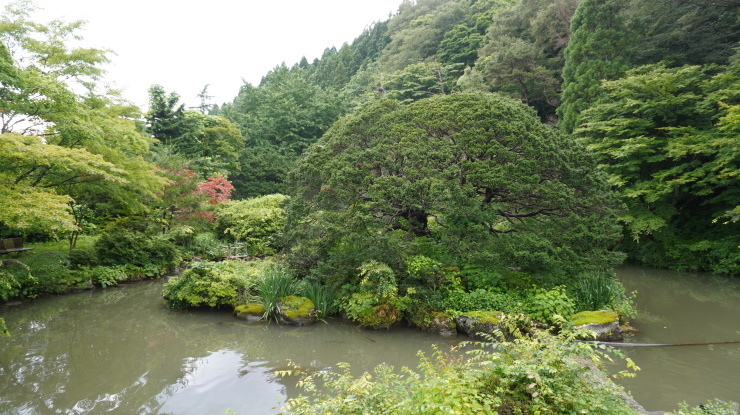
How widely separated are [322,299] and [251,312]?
1.48 metres

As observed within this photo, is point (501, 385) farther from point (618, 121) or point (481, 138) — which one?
point (618, 121)

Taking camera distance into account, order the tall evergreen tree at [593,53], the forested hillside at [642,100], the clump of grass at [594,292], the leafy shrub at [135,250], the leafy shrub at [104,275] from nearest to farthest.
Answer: the clump of grass at [594,292] → the leafy shrub at [104,275] → the forested hillside at [642,100] → the leafy shrub at [135,250] → the tall evergreen tree at [593,53]

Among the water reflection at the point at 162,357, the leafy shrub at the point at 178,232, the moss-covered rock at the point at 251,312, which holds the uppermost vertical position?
the leafy shrub at the point at 178,232

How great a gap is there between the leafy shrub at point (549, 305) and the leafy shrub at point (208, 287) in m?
5.58

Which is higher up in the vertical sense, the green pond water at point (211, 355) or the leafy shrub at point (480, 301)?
the leafy shrub at point (480, 301)

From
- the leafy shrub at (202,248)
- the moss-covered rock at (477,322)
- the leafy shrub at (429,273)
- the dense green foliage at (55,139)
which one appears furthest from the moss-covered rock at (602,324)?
the leafy shrub at (202,248)

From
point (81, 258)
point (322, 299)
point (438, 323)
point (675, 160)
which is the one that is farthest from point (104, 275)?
point (675, 160)

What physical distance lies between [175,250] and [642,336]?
40.0 ft

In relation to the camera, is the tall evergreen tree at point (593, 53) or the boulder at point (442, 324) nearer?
the boulder at point (442, 324)

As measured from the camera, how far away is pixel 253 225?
49.2 feet

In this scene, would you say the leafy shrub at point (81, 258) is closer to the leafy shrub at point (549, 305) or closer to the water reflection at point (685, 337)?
the leafy shrub at point (549, 305)

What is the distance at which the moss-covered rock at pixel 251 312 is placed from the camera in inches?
302

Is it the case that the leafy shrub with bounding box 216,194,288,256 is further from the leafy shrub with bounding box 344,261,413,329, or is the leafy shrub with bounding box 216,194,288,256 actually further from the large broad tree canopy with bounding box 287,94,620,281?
the leafy shrub with bounding box 344,261,413,329

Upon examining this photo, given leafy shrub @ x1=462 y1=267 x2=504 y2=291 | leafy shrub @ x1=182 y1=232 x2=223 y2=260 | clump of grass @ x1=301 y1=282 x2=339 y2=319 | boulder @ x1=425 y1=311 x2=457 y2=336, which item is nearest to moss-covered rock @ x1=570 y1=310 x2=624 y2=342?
leafy shrub @ x1=462 y1=267 x2=504 y2=291
